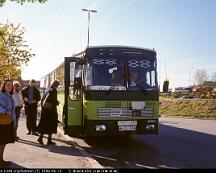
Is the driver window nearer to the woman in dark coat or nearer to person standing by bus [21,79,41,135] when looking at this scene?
the woman in dark coat

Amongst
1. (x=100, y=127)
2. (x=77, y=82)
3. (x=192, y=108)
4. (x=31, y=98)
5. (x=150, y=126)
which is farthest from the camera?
(x=192, y=108)

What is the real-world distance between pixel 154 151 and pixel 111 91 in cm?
219

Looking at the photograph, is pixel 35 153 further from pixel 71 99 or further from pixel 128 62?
pixel 128 62

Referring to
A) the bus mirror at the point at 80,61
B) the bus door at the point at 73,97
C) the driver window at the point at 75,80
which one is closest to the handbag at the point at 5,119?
the bus door at the point at 73,97

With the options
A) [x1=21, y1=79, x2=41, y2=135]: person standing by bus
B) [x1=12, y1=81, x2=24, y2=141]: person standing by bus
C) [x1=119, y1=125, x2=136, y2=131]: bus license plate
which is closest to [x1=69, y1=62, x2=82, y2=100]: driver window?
[x1=119, y1=125, x2=136, y2=131]: bus license plate

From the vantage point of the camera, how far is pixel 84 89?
13086 millimetres

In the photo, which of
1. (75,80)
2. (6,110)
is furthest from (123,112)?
(6,110)

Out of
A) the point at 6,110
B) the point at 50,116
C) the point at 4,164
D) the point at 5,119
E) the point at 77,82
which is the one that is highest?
the point at 77,82

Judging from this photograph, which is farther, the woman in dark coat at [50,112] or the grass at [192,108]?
the grass at [192,108]

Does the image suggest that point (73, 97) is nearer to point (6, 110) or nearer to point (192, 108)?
point (6, 110)

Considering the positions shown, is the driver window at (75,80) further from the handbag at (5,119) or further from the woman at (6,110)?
the handbag at (5,119)

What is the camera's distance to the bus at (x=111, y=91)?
12789 millimetres

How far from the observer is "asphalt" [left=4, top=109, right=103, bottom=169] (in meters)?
9.64

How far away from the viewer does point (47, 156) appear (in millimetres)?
10852
